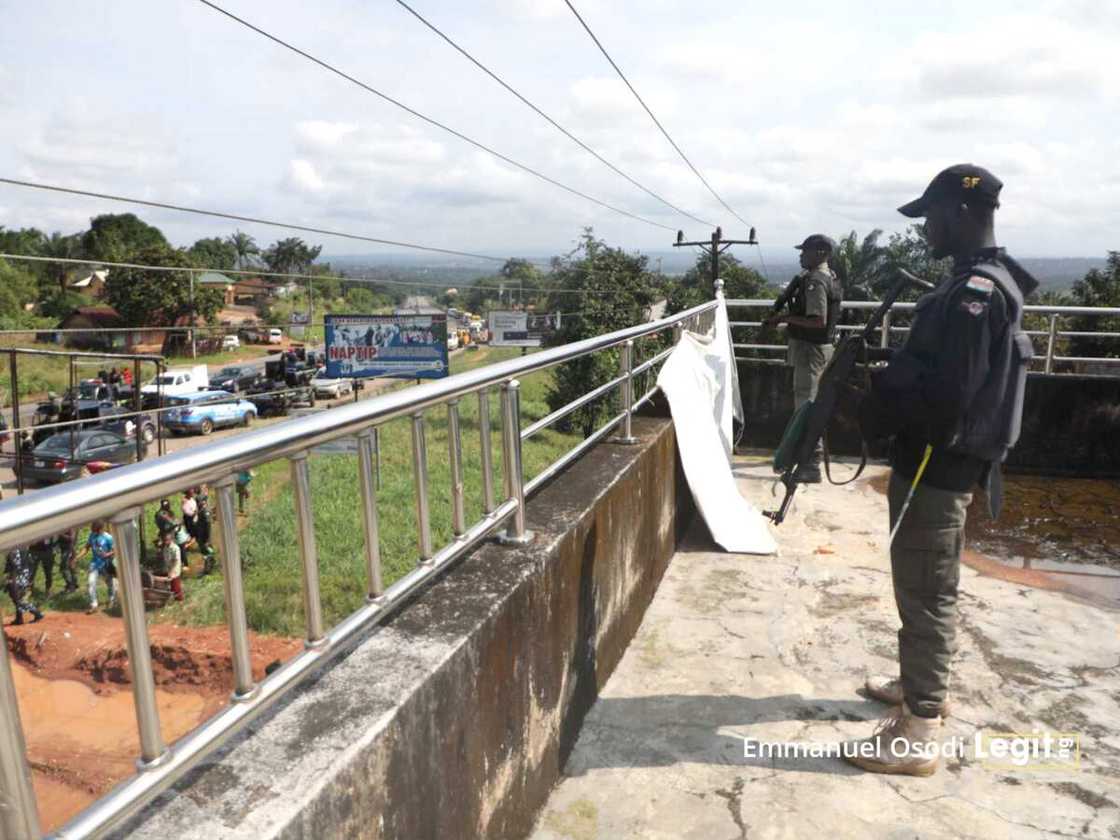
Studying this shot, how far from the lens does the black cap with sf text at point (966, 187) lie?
2.84m

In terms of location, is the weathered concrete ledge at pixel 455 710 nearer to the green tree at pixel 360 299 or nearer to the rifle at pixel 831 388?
the rifle at pixel 831 388

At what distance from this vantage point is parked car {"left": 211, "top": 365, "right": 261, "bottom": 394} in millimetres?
6422

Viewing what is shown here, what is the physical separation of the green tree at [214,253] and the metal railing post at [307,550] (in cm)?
783

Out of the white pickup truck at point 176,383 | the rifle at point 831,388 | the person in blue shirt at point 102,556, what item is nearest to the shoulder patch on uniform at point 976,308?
the rifle at point 831,388

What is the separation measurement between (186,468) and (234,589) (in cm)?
29

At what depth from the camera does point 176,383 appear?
4297mm

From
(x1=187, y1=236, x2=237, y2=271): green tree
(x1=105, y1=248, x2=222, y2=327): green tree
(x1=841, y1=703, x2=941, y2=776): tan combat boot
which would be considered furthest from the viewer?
(x1=187, y1=236, x2=237, y2=271): green tree

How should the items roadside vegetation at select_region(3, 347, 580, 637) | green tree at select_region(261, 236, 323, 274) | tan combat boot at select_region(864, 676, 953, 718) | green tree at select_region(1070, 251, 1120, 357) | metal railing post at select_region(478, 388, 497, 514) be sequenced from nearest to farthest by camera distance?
roadside vegetation at select_region(3, 347, 580, 637), metal railing post at select_region(478, 388, 497, 514), tan combat boot at select_region(864, 676, 953, 718), green tree at select_region(261, 236, 323, 274), green tree at select_region(1070, 251, 1120, 357)

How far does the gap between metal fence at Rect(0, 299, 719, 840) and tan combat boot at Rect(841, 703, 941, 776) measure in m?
1.66

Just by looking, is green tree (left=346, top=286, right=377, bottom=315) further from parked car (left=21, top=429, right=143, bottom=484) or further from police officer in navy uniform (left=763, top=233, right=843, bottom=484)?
parked car (left=21, top=429, right=143, bottom=484)

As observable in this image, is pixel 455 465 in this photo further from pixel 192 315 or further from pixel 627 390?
pixel 192 315

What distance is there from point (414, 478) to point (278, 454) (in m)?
0.63

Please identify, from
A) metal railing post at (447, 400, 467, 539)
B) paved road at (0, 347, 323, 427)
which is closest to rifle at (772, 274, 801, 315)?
paved road at (0, 347, 323, 427)

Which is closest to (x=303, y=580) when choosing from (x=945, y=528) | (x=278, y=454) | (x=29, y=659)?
(x=278, y=454)
